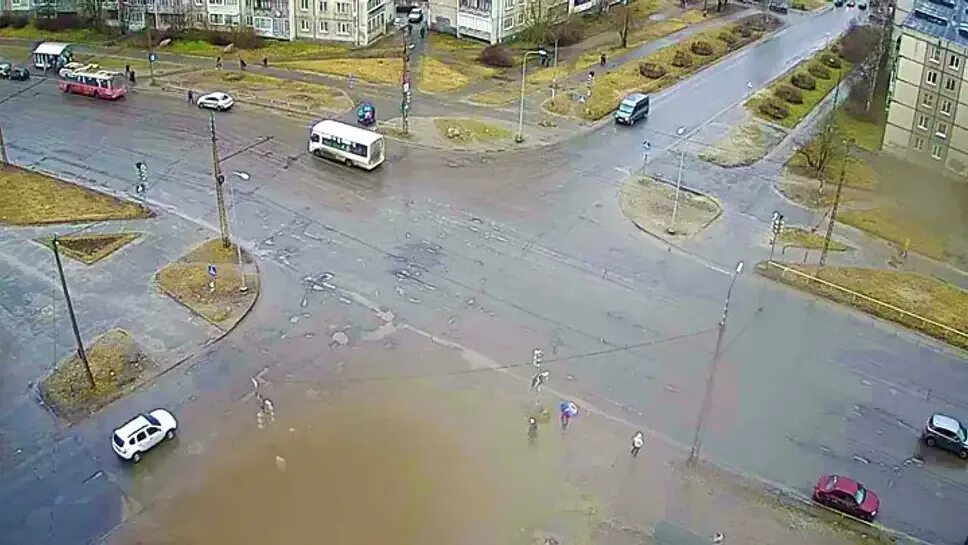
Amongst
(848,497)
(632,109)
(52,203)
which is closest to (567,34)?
(632,109)

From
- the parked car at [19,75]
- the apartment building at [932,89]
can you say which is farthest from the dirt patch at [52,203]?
the apartment building at [932,89]

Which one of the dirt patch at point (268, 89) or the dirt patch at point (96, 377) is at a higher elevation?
the dirt patch at point (268, 89)

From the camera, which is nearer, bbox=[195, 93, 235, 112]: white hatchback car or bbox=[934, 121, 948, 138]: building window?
bbox=[934, 121, 948, 138]: building window

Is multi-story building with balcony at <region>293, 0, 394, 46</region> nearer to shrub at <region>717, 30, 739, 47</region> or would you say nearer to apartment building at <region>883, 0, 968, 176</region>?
shrub at <region>717, 30, 739, 47</region>

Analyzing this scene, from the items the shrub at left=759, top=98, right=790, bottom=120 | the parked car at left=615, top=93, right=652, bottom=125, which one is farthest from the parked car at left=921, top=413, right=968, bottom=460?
the shrub at left=759, top=98, right=790, bottom=120

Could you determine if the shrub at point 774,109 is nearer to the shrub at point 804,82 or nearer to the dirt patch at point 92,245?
the shrub at point 804,82
